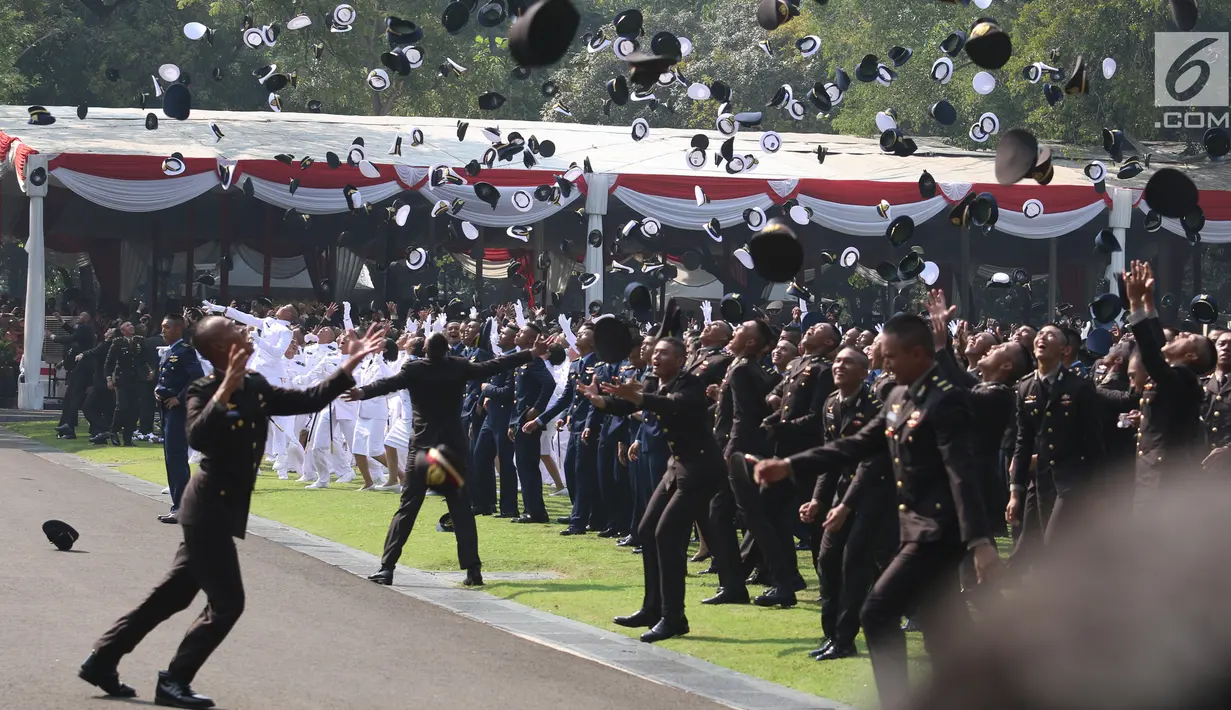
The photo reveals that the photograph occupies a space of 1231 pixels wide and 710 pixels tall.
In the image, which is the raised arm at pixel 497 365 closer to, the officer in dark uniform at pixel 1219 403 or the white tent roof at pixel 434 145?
the officer in dark uniform at pixel 1219 403

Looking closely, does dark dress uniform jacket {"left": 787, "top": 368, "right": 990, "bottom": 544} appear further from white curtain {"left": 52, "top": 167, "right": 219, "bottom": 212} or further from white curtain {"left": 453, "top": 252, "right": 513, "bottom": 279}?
white curtain {"left": 453, "top": 252, "right": 513, "bottom": 279}

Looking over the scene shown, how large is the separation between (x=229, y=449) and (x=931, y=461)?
2965mm

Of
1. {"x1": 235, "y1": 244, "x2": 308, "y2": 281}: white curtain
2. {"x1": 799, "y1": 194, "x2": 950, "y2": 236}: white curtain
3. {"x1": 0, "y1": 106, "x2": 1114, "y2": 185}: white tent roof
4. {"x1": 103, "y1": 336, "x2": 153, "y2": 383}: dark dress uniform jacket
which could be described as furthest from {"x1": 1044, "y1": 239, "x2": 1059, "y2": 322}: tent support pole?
{"x1": 103, "y1": 336, "x2": 153, "y2": 383}: dark dress uniform jacket

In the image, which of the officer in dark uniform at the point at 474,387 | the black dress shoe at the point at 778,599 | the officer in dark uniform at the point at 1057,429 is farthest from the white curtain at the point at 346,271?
the officer in dark uniform at the point at 1057,429

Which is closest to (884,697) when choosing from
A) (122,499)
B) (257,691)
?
(257,691)

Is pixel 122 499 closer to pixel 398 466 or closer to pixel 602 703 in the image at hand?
pixel 398 466

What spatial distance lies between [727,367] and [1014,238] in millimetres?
25977

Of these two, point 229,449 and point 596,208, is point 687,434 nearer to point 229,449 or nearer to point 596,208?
point 229,449

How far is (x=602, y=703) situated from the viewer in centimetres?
738

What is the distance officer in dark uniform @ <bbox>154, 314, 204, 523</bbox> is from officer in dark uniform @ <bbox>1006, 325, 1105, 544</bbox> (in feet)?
25.5

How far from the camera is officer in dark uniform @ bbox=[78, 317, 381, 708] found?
22.6ft

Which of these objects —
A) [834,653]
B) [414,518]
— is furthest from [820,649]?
[414,518]

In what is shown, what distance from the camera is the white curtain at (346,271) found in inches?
1351

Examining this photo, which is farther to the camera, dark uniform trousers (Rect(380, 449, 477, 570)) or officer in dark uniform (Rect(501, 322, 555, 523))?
officer in dark uniform (Rect(501, 322, 555, 523))
